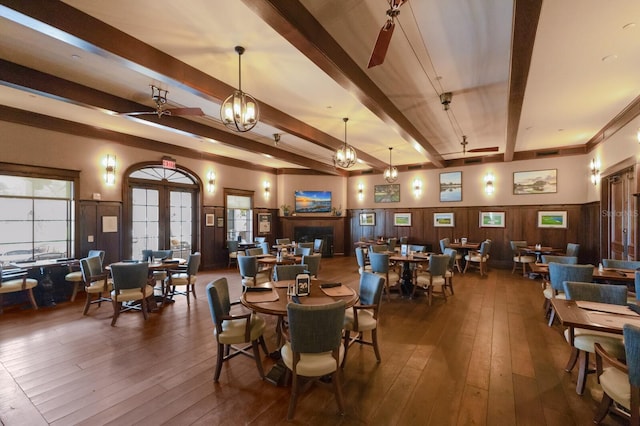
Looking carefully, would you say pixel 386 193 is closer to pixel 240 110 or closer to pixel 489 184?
pixel 489 184

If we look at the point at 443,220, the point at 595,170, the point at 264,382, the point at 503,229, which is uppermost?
the point at 595,170

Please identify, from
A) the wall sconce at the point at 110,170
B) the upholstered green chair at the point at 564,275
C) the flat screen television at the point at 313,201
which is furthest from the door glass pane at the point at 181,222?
the upholstered green chair at the point at 564,275

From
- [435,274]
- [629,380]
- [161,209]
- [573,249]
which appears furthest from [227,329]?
[573,249]

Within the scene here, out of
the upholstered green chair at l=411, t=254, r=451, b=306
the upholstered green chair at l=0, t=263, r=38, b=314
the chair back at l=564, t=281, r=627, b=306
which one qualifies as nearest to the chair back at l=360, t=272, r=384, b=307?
the chair back at l=564, t=281, r=627, b=306

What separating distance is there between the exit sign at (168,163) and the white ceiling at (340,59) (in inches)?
53.6

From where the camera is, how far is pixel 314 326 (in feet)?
7.02

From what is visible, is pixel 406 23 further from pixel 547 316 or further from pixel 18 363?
pixel 18 363

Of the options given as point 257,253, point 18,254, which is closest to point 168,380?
point 257,253

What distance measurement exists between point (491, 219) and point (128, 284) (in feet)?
32.1

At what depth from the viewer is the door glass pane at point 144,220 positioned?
279 inches

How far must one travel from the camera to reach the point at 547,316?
443cm

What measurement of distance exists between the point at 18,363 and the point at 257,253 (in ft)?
12.9

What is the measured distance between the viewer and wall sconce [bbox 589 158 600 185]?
22.4 feet

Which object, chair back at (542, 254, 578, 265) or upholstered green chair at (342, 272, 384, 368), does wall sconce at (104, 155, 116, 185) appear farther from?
chair back at (542, 254, 578, 265)
